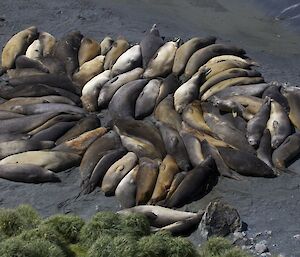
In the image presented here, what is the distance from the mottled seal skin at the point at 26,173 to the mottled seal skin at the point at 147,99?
177 centimetres

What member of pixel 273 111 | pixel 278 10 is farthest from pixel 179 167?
pixel 278 10

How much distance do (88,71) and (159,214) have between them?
381cm

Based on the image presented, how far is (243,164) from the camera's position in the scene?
28.8ft

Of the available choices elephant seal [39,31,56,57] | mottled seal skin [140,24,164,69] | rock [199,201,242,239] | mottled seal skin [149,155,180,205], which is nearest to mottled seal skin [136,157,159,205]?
mottled seal skin [149,155,180,205]

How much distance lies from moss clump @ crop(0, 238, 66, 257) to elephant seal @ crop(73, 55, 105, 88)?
15.2 feet

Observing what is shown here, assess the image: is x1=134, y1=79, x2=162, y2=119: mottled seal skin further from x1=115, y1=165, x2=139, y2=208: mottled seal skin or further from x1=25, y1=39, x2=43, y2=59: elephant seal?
x1=25, y1=39, x2=43, y2=59: elephant seal

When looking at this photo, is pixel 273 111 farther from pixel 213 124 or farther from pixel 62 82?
pixel 62 82

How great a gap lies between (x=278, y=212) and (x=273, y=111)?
6.46ft

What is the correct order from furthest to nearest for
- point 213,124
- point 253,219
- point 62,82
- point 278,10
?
point 278,10, point 62,82, point 213,124, point 253,219

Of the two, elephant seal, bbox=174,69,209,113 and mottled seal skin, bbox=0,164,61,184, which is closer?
mottled seal skin, bbox=0,164,61,184

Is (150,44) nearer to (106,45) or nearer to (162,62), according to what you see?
(162,62)

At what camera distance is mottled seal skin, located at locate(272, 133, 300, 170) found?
9.00m

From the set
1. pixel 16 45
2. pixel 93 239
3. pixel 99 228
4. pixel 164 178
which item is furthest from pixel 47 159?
pixel 16 45

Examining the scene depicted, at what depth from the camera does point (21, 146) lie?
9.14 meters
